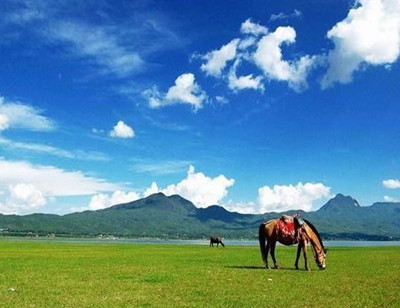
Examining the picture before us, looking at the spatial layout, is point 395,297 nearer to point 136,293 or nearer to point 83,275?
point 136,293

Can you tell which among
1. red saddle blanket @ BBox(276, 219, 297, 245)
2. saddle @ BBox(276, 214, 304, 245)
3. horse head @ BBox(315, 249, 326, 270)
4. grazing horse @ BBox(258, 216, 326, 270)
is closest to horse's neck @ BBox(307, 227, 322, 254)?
A: grazing horse @ BBox(258, 216, 326, 270)

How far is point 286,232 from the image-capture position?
32.9 metres

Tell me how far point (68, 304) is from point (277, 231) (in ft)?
65.8

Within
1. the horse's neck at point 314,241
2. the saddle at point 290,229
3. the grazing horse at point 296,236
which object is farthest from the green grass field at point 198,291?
the saddle at point 290,229

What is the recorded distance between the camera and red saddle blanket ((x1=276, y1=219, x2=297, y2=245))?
32.8 metres

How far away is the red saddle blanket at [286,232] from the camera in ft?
108

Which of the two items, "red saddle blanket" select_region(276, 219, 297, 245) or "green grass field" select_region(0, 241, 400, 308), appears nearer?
"green grass field" select_region(0, 241, 400, 308)

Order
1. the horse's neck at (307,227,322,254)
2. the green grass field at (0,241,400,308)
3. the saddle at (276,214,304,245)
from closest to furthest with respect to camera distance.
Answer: the green grass field at (0,241,400,308)
the horse's neck at (307,227,322,254)
the saddle at (276,214,304,245)

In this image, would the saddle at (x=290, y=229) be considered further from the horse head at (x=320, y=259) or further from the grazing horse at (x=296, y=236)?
the horse head at (x=320, y=259)

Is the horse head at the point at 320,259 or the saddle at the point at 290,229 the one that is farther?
the saddle at the point at 290,229

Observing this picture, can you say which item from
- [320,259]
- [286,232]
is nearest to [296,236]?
[286,232]

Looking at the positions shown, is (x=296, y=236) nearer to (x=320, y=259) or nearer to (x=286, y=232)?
(x=286, y=232)

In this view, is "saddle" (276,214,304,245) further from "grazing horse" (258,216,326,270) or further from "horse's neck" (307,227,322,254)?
"horse's neck" (307,227,322,254)

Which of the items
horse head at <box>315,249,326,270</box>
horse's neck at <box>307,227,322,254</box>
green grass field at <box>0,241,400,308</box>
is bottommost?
green grass field at <box>0,241,400,308</box>
